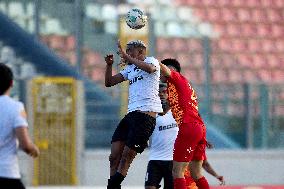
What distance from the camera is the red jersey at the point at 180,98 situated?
11.3 m

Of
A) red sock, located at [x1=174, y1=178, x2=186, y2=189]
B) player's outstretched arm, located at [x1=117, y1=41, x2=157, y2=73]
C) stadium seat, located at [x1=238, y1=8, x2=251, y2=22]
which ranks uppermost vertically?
stadium seat, located at [x1=238, y1=8, x2=251, y2=22]

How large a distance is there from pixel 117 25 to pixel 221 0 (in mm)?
3259

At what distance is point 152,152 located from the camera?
1258 centimetres

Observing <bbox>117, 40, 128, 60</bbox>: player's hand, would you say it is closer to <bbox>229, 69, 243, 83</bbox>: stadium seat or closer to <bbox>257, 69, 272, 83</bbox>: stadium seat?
<bbox>229, 69, 243, 83</bbox>: stadium seat

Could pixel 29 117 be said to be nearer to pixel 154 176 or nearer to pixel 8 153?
pixel 154 176

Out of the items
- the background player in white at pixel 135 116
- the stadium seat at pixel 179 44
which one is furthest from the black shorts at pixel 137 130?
the stadium seat at pixel 179 44

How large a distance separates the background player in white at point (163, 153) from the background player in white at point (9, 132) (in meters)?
4.55

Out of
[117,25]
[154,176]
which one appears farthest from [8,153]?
[117,25]

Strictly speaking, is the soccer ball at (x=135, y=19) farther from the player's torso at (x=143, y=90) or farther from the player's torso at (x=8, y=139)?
the player's torso at (x=8, y=139)

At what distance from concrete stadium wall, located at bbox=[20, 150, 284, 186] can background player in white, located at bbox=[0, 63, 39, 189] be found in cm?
1147

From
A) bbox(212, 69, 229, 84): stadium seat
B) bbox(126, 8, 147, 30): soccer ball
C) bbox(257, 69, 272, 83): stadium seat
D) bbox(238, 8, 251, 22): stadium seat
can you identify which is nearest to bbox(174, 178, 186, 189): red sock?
bbox(126, 8, 147, 30): soccer ball

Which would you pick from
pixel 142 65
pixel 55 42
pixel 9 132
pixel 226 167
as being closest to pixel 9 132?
pixel 9 132

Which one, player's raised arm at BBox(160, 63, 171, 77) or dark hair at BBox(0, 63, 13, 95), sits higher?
player's raised arm at BBox(160, 63, 171, 77)

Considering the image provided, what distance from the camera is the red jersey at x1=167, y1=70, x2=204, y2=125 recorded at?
11.3m
